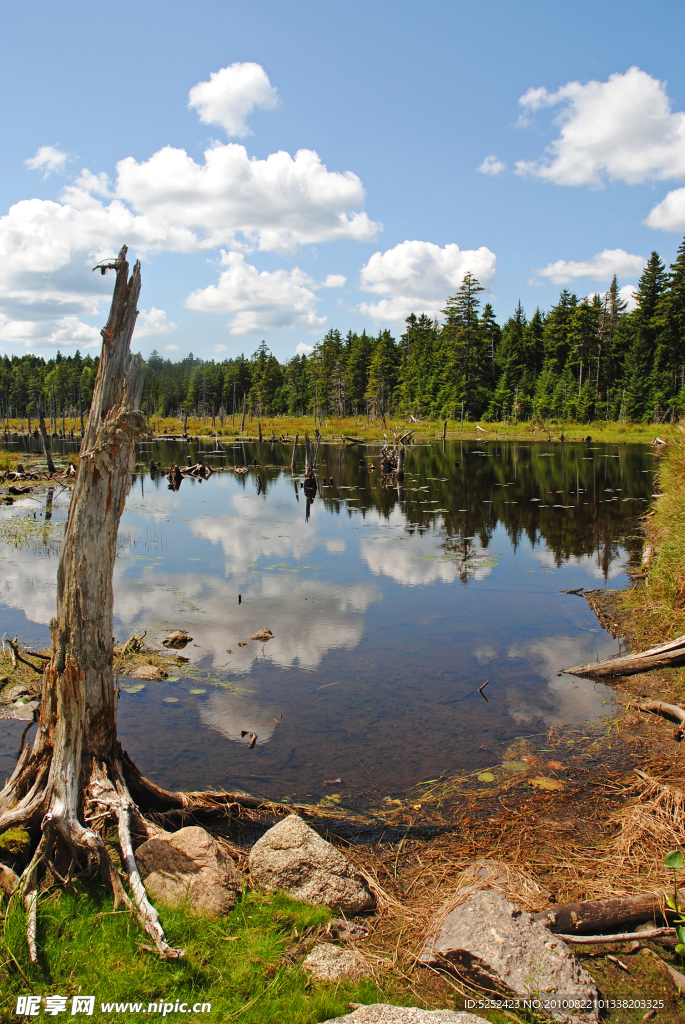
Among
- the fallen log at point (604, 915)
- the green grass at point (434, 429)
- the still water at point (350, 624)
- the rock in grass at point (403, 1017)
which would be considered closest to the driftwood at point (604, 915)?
the fallen log at point (604, 915)

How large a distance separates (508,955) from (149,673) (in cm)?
817

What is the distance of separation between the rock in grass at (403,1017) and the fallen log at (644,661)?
822cm

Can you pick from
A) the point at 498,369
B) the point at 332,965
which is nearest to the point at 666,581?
the point at 332,965

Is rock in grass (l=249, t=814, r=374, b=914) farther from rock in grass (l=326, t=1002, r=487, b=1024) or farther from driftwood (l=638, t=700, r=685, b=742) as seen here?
driftwood (l=638, t=700, r=685, b=742)

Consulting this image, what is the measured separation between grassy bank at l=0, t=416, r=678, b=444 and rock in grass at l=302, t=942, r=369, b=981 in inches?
2540

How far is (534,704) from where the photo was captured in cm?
993

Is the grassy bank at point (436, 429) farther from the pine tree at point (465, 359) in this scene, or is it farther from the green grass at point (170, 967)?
the green grass at point (170, 967)

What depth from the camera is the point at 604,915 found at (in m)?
4.63

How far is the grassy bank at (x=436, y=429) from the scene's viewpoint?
74.2 metres

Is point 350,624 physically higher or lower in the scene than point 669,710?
lower

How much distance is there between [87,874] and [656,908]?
4.32 m

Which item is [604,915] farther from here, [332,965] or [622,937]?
[332,965]

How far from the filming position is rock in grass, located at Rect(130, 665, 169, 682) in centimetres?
1088

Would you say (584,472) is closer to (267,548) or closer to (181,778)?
(267,548)
